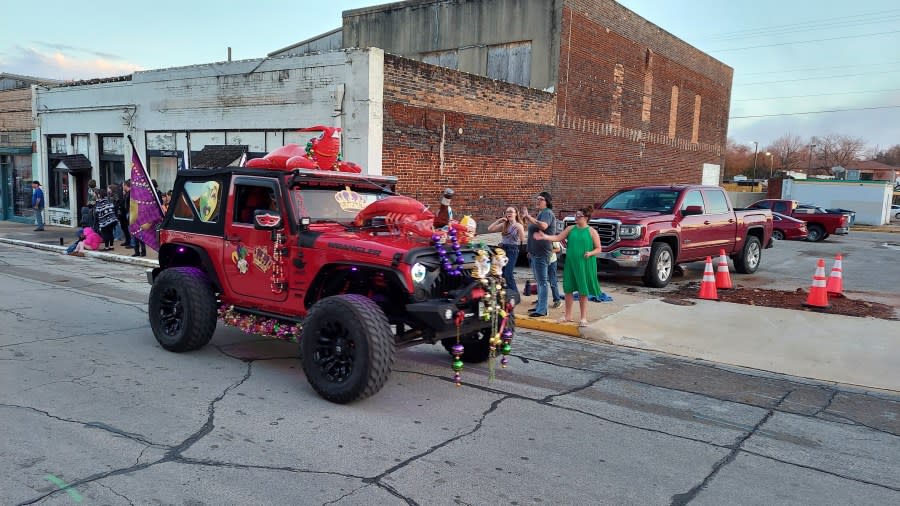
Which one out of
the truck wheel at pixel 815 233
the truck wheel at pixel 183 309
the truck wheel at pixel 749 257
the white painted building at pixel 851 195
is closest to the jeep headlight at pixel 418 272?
the truck wheel at pixel 183 309

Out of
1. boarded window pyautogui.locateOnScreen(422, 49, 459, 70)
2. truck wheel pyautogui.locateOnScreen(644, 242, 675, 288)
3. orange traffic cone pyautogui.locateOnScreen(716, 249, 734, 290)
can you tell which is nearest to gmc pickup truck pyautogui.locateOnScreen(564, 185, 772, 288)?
truck wheel pyautogui.locateOnScreen(644, 242, 675, 288)

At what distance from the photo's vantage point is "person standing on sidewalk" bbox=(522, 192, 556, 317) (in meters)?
9.37

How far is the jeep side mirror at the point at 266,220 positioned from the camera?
231 inches

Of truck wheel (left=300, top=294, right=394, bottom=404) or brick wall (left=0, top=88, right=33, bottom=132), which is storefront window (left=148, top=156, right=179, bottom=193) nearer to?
brick wall (left=0, top=88, right=33, bottom=132)

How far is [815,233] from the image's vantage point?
86.1ft

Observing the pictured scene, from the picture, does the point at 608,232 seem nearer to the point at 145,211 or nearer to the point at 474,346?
the point at 474,346

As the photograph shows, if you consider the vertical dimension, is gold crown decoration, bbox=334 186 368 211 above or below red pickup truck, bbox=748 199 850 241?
above

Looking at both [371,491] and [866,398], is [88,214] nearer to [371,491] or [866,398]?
[371,491]

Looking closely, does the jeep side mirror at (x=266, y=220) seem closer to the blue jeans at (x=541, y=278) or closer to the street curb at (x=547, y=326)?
the street curb at (x=547, y=326)

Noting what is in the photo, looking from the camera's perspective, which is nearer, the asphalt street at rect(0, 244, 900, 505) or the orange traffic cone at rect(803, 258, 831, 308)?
the asphalt street at rect(0, 244, 900, 505)

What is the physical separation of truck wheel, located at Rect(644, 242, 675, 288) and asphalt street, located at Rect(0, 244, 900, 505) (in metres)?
4.48

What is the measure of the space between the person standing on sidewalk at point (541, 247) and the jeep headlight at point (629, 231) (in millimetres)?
2668

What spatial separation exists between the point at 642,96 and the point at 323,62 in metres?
15.5

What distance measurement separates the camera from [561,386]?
20.7 feet
